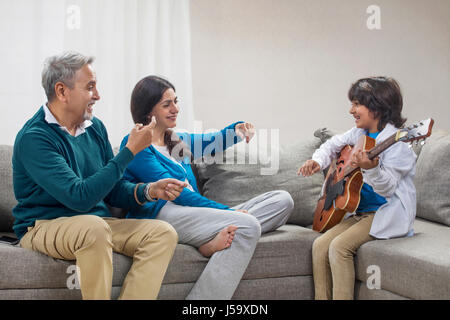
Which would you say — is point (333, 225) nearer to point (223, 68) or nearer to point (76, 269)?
point (76, 269)

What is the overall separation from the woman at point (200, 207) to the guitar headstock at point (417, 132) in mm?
591

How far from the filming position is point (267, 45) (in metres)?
3.16

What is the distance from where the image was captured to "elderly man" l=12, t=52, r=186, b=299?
157cm

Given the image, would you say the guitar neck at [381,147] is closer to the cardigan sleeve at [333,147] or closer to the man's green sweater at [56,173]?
the cardigan sleeve at [333,147]

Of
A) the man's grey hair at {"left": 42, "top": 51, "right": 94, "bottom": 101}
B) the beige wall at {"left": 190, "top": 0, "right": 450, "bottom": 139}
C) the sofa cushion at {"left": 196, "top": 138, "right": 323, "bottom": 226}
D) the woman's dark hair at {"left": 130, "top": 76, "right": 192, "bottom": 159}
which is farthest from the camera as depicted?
the beige wall at {"left": 190, "top": 0, "right": 450, "bottom": 139}

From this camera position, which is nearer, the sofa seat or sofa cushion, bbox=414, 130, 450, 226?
the sofa seat

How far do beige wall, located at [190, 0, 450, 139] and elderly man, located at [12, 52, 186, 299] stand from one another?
4.24 ft

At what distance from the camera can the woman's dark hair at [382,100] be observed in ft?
6.68

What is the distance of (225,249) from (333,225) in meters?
0.53

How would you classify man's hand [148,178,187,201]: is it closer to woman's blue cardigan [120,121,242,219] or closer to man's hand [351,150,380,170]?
woman's blue cardigan [120,121,242,219]

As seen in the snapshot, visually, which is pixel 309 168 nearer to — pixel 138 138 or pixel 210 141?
pixel 210 141

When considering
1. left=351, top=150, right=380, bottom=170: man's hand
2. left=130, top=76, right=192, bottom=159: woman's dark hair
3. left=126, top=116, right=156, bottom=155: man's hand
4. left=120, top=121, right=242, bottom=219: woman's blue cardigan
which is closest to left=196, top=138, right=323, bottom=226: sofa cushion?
left=120, top=121, right=242, bottom=219: woman's blue cardigan

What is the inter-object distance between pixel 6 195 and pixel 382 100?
161 cm

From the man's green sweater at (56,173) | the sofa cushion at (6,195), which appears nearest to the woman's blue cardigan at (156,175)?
the man's green sweater at (56,173)
